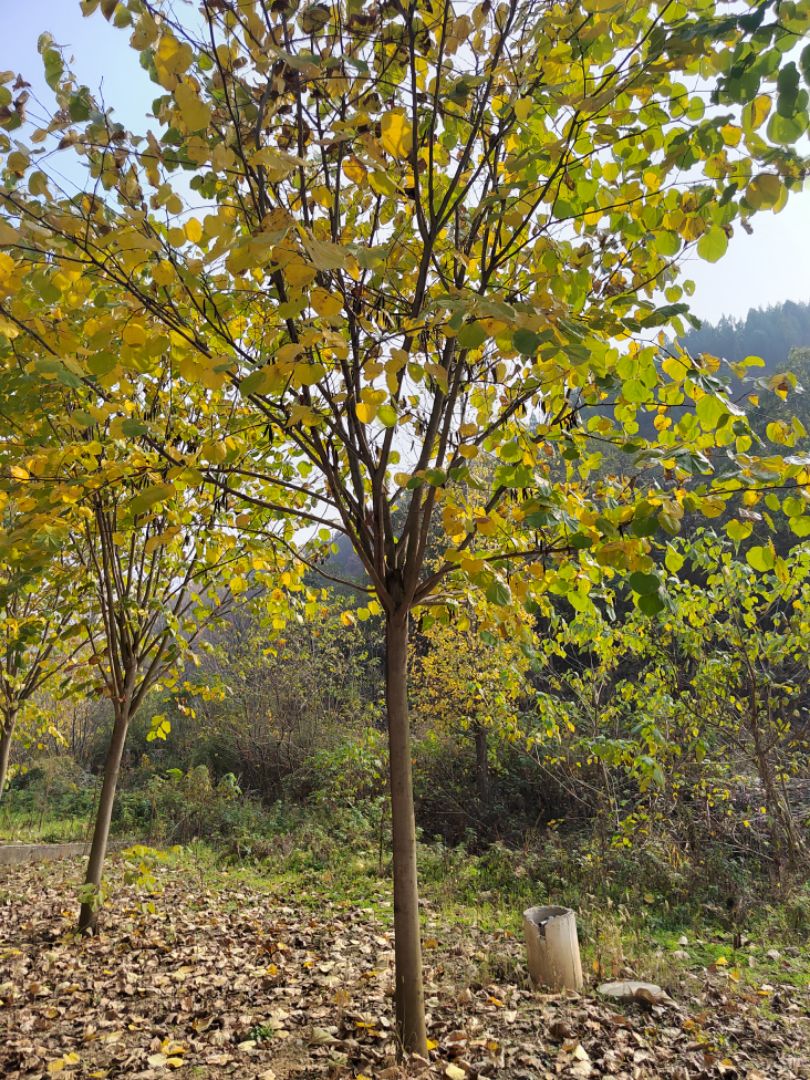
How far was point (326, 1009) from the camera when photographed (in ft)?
9.57

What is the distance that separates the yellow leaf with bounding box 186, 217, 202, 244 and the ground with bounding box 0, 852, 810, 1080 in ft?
8.41

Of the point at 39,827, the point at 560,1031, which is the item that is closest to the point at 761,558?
the point at 560,1031

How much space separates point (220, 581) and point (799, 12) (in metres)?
3.76

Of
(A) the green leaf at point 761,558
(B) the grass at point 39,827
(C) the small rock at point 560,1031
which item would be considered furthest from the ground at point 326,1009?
(B) the grass at point 39,827

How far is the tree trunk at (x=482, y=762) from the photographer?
9.20 metres

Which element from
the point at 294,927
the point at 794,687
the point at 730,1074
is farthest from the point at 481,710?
the point at 730,1074

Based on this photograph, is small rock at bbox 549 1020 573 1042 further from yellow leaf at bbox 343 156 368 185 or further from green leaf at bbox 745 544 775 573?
yellow leaf at bbox 343 156 368 185

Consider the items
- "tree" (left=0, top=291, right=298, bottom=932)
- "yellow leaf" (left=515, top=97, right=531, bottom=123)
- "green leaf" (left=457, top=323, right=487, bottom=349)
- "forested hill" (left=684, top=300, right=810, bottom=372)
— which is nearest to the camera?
"green leaf" (left=457, top=323, right=487, bottom=349)

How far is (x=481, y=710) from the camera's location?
8.33 meters

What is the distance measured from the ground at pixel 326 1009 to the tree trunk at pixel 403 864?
0.42ft

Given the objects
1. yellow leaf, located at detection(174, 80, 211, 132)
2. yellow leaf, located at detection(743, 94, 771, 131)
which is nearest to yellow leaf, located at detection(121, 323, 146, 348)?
yellow leaf, located at detection(174, 80, 211, 132)

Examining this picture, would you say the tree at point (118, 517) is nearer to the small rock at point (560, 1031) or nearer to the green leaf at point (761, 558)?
the green leaf at point (761, 558)

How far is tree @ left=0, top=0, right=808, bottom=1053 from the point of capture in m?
1.47

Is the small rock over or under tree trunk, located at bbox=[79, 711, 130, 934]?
under
